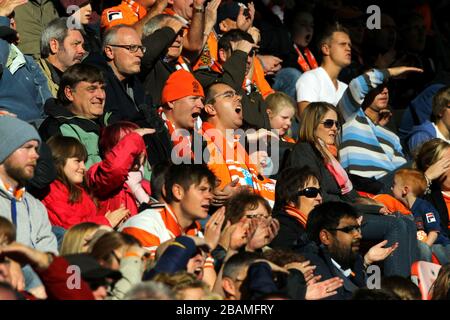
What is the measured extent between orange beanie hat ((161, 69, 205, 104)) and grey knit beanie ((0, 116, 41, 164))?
8.18 ft

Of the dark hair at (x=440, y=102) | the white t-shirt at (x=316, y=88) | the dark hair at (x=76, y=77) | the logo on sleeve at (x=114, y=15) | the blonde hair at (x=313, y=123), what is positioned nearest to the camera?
the dark hair at (x=76, y=77)

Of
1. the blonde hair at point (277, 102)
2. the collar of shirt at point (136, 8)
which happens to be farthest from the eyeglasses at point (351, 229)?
the collar of shirt at point (136, 8)

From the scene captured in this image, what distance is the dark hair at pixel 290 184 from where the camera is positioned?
11188 mm

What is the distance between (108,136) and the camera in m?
10.6

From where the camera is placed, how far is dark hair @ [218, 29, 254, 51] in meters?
13.3

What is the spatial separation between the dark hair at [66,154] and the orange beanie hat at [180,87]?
180 cm

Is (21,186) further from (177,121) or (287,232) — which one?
(177,121)

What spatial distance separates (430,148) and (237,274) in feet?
15.1

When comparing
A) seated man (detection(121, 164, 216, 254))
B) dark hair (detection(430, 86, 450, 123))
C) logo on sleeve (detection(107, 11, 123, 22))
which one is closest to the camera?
seated man (detection(121, 164, 216, 254))

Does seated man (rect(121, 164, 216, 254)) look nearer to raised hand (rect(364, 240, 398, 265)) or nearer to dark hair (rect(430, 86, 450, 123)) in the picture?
raised hand (rect(364, 240, 398, 265))

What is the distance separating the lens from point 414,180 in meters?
12.7

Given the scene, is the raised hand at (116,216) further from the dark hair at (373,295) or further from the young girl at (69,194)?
the dark hair at (373,295)

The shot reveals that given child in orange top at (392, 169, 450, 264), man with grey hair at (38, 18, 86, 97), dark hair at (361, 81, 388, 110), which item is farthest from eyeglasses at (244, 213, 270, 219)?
dark hair at (361, 81, 388, 110)
